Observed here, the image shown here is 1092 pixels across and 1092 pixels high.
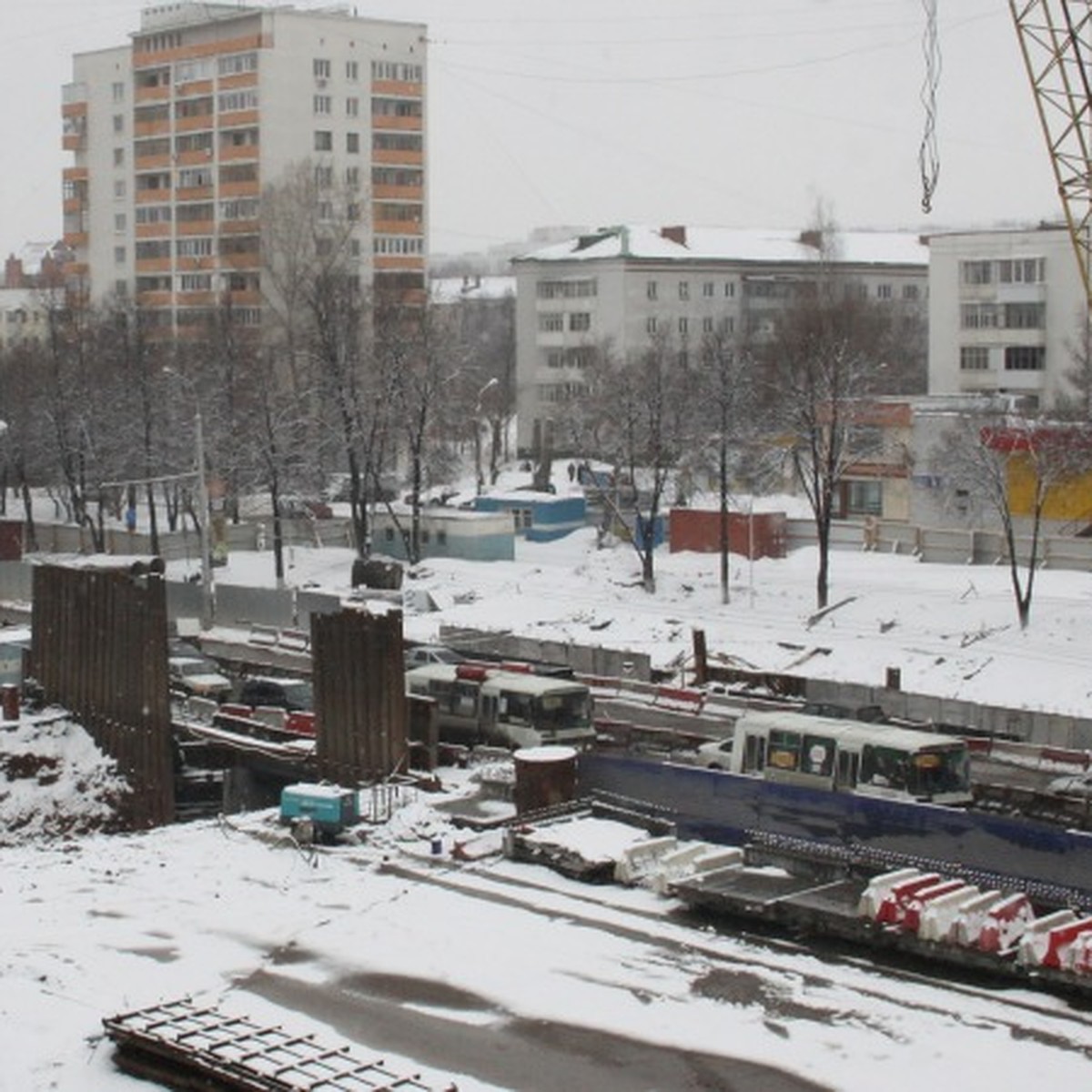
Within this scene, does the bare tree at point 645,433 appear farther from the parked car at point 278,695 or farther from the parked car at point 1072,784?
the parked car at point 1072,784

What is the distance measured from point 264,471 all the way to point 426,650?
2214 cm

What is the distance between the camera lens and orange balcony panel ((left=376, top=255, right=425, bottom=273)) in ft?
311

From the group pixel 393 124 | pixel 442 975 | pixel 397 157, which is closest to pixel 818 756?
pixel 442 975

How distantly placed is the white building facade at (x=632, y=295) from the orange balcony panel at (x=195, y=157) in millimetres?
16166

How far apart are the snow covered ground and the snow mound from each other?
0.73 m

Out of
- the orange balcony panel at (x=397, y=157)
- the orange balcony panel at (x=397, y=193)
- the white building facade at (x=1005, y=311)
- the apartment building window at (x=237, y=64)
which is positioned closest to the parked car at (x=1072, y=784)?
the white building facade at (x=1005, y=311)

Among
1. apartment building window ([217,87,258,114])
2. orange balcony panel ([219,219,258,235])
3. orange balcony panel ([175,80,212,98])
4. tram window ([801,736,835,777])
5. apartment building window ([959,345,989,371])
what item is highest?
orange balcony panel ([175,80,212,98])

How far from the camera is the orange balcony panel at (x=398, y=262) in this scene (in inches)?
3733

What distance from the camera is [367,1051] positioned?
17469mm

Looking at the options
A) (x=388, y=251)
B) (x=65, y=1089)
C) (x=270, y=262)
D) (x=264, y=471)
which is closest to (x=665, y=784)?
(x=65, y=1089)

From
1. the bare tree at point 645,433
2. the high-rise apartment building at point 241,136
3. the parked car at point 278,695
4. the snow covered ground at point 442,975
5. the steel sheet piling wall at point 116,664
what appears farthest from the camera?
the high-rise apartment building at point 241,136

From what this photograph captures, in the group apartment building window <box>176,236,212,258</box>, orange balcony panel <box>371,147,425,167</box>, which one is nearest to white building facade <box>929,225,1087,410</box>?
orange balcony panel <box>371,147,425,167</box>

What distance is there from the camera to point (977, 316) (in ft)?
254

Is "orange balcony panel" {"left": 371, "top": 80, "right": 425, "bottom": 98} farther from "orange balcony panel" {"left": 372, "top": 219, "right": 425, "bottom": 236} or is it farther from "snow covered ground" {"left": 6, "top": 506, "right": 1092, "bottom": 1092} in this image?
"snow covered ground" {"left": 6, "top": 506, "right": 1092, "bottom": 1092}
